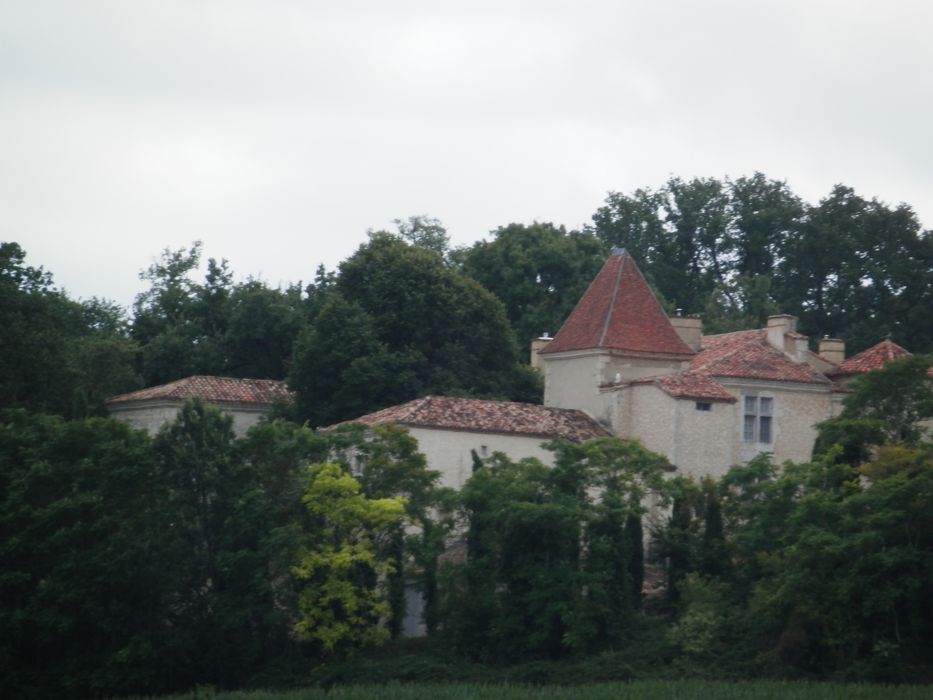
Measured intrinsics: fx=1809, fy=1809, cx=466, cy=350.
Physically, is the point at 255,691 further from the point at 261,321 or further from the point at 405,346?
the point at 261,321

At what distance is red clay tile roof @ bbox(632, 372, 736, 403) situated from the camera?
5809 cm

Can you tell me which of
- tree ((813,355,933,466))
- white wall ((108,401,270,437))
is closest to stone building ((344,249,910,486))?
tree ((813,355,933,466))

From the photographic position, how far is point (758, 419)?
197 ft

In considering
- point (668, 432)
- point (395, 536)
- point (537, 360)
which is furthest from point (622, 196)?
point (395, 536)

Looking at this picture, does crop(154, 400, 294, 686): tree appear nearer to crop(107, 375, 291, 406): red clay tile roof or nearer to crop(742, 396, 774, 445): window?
crop(107, 375, 291, 406): red clay tile roof

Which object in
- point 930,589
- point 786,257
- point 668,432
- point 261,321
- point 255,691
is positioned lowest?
point 255,691

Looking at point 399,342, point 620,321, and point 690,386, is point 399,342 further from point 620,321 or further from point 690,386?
point 690,386

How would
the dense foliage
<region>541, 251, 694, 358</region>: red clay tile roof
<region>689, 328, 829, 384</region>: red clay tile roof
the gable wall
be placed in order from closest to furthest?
the dense foliage → the gable wall → <region>689, 328, 829, 384</region>: red clay tile roof → <region>541, 251, 694, 358</region>: red clay tile roof

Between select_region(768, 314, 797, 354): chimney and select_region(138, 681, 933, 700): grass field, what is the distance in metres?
18.4

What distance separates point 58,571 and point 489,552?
12.3m

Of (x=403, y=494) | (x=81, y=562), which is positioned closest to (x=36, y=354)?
(x=81, y=562)

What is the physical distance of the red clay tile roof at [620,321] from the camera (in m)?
61.9

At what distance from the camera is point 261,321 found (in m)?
77.1

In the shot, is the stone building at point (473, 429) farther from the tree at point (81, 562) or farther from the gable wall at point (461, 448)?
the tree at point (81, 562)
